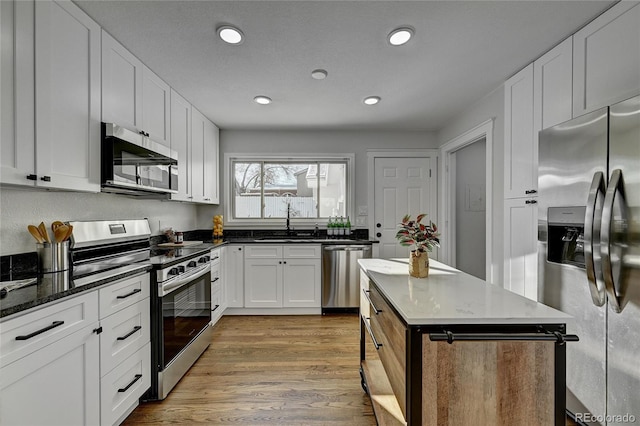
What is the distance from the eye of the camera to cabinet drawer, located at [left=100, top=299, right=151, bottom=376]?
5.19ft

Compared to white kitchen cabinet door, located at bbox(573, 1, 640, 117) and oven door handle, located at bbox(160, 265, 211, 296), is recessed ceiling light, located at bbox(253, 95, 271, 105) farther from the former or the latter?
white kitchen cabinet door, located at bbox(573, 1, 640, 117)

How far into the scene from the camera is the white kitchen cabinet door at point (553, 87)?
198cm

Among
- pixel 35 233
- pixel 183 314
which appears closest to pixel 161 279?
pixel 183 314

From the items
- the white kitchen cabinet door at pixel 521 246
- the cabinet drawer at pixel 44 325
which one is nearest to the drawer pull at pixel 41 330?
the cabinet drawer at pixel 44 325

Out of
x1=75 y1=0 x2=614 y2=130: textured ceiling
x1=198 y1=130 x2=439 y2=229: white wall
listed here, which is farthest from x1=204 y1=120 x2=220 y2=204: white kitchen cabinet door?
x1=75 y1=0 x2=614 y2=130: textured ceiling

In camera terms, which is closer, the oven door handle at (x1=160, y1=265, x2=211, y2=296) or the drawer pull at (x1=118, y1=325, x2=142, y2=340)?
the drawer pull at (x1=118, y1=325, x2=142, y2=340)

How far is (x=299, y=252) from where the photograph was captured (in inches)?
148

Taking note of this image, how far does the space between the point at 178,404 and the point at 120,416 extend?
1.21 feet

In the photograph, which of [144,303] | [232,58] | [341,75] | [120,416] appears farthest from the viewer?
[341,75]

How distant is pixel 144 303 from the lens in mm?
1921

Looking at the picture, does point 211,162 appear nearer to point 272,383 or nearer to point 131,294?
point 131,294

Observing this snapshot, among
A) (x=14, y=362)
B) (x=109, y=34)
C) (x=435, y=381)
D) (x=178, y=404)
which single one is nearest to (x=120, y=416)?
(x=178, y=404)

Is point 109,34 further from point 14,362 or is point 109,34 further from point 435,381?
point 435,381

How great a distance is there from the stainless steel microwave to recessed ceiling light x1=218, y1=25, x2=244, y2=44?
0.92 m
